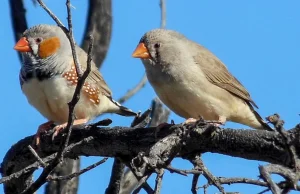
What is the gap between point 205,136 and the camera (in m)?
3.84

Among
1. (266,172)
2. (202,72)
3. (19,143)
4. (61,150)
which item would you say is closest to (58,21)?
(61,150)

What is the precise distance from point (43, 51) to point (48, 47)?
0.24 feet

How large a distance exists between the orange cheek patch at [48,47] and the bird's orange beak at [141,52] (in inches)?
33.7

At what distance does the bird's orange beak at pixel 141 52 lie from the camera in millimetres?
5445

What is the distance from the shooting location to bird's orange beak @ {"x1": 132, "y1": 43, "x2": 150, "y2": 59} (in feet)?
17.9

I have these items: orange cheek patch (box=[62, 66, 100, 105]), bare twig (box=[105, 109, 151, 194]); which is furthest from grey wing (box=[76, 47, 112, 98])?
bare twig (box=[105, 109, 151, 194])

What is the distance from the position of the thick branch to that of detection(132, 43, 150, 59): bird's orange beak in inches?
43.8

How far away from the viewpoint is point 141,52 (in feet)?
18.0

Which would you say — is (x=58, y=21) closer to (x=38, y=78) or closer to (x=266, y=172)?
(x=266, y=172)

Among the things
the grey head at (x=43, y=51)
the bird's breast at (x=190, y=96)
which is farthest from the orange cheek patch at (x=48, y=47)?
the bird's breast at (x=190, y=96)

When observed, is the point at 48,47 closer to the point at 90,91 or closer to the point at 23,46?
the point at 23,46

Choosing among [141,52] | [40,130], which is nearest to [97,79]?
[141,52]

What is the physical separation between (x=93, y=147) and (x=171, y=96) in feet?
3.18

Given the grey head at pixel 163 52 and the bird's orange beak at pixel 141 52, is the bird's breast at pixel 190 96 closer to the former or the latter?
the grey head at pixel 163 52
